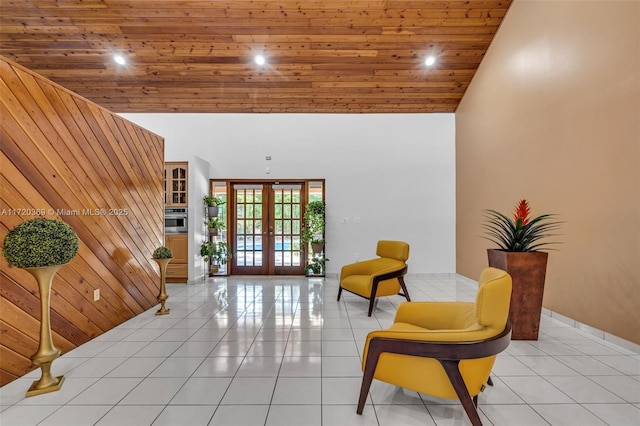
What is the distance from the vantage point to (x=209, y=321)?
11.8ft

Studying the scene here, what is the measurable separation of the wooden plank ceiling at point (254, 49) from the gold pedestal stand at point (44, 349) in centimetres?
395

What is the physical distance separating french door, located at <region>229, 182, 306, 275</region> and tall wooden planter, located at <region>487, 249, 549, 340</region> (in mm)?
4045

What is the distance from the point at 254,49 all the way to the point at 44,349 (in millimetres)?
4618

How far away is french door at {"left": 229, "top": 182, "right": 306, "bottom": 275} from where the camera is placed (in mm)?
6250

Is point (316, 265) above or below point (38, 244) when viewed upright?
below

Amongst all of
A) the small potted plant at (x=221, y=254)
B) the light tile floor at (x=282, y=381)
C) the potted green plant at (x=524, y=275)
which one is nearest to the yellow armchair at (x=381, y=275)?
the light tile floor at (x=282, y=381)

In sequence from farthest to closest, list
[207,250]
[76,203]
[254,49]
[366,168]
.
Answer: [366,168] → [207,250] → [254,49] → [76,203]

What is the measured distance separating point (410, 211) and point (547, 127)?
2.85 meters

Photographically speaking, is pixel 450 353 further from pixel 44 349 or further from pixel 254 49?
pixel 254 49

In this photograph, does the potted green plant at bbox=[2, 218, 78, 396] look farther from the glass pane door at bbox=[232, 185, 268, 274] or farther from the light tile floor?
the glass pane door at bbox=[232, 185, 268, 274]

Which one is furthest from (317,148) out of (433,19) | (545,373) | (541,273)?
(545,373)

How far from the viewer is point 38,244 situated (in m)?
2.07

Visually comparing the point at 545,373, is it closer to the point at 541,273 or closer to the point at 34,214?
the point at 541,273

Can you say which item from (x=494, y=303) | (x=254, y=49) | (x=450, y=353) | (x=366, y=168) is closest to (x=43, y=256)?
(x=450, y=353)
